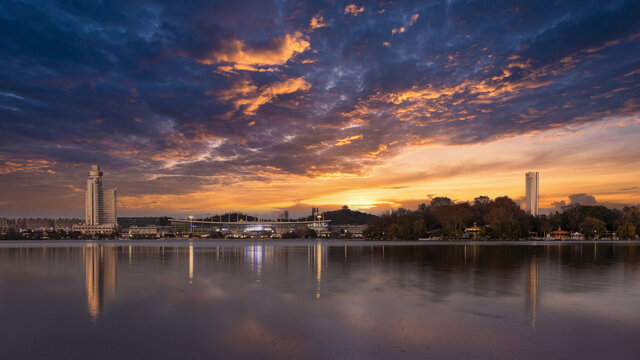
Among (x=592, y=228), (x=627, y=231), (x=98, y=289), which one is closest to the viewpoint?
(x=98, y=289)

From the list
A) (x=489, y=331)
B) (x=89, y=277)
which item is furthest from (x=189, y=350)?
(x=89, y=277)

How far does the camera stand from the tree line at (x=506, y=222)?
Result: 147375 mm

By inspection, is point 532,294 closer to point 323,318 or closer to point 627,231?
point 323,318

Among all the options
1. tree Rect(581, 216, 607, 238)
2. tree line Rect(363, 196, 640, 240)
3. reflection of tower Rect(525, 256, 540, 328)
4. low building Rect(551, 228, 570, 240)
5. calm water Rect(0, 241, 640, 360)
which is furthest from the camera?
low building Rect(551, 228, 570, 240)

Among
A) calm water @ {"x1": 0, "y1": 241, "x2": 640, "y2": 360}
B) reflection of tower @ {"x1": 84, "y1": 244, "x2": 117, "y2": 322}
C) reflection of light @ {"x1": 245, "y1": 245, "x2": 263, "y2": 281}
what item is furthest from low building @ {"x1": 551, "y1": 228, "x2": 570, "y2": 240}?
reflection of tower @ {"x1": 84, "y1": 244, "x2": 117, "y2": 322}

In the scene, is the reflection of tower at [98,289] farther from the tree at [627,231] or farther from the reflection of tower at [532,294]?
the tree at [627,231]

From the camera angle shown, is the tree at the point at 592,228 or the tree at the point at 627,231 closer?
the tree at the point at 627,231

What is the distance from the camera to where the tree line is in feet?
484

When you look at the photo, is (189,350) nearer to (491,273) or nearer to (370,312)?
(370,312)

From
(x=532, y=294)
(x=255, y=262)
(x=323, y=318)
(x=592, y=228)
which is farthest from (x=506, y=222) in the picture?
(x=323, y=318)

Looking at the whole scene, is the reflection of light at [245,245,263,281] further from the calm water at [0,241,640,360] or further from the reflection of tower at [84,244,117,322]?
the reflection of tower at [84,244,117,322]

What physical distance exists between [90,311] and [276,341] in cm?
1025

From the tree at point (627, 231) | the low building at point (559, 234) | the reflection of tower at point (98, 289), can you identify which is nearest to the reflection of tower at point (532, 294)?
the reflection of tower at point (98, 289)

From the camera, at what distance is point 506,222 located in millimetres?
136875
